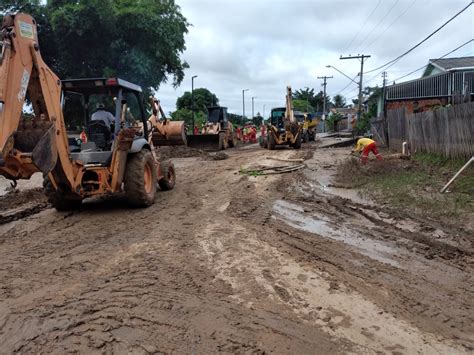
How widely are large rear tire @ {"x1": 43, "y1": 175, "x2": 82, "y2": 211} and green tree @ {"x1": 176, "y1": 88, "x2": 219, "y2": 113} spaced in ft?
199

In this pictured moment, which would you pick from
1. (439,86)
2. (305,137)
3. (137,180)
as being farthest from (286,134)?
(137,180)

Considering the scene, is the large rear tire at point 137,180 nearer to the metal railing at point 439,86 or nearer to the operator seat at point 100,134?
the operator seat at point 100,134

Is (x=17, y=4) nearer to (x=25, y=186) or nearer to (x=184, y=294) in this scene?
(x=25, y=186)

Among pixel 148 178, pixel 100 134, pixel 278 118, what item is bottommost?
pixel 148 178

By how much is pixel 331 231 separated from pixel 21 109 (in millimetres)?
4878

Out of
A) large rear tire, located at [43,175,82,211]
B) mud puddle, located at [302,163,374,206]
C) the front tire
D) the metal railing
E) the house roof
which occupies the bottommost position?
mud puddle, located at [302,163,374,206]

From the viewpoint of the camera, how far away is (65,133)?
7.26m

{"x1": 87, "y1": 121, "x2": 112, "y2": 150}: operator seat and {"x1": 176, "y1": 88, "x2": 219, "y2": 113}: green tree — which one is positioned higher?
{"x1": 176, "y1": 88, "x2": 219, "y2": 113}: green tree

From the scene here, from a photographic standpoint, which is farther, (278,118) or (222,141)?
(278,118)

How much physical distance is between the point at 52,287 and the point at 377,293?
10.7 feet

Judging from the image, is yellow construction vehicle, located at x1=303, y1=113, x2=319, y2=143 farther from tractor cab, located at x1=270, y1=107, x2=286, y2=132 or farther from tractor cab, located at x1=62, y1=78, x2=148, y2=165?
tractor cab, located at x1=62, y1=78, x2=148, y2=165

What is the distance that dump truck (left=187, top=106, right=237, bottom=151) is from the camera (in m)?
25.5

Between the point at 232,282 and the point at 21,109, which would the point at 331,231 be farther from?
the point at 21,109

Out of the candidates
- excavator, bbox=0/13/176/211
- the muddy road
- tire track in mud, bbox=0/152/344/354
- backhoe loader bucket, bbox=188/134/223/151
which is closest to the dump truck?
backhoe loader bucket, bbox=188/134/223/151
